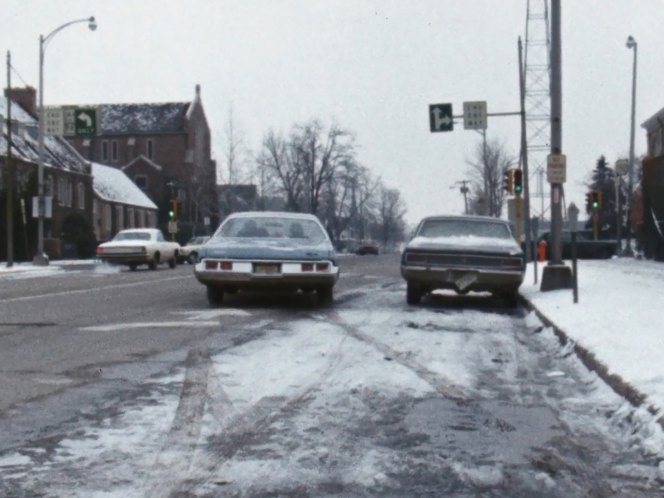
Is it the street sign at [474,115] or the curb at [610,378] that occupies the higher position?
the street sign at [474,115]

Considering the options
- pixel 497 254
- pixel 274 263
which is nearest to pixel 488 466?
pixel 274 263

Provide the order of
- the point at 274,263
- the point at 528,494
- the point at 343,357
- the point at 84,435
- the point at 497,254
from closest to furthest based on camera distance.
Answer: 1. the point at 528,494
2. the point at 84,435
3. the point at 343,357
4. the point at 274,263
5. the point at 497,254

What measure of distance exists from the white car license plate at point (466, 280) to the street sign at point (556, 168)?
3057 millimetres

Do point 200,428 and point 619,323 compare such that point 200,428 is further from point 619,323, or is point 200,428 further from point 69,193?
point 69,193

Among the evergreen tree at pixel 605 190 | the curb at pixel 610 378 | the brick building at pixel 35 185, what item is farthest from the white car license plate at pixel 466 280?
the evergreen tree at pixel 605 190

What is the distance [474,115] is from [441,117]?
100cm

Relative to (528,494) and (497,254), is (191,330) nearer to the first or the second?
(497,254)

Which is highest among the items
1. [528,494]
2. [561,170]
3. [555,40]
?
[555,40]

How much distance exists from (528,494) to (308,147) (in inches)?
3443

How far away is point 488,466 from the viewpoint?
5.14 meters

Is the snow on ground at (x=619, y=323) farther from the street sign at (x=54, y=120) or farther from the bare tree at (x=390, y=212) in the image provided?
the bare tree at (x=390, y=212)

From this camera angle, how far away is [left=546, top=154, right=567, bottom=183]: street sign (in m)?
17.2

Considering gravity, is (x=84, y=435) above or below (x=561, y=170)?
below

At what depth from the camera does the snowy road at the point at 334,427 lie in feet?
15.8
